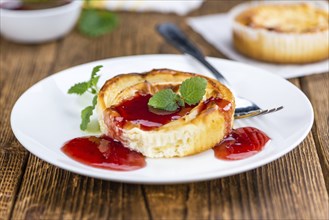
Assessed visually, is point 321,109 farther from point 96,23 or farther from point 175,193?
point 96,23

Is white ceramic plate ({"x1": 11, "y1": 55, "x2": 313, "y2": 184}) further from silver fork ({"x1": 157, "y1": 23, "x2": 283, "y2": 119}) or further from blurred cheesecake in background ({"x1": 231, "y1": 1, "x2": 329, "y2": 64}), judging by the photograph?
blurred cheesecake in background ({"x1": 231, "y1": 1, "x2": 329, "y2": 64})

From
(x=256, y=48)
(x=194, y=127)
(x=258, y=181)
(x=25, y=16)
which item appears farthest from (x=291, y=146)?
(x=25, y=16)

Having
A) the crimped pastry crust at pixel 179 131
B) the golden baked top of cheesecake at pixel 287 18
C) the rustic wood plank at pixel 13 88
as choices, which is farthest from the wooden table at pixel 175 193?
the golden baked top of cheesecake at pixel 287 18

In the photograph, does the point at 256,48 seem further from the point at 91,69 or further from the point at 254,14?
the point at 91,69

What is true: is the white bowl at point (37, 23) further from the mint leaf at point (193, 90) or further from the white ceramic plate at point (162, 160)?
the mint leaf at point (193, 90)

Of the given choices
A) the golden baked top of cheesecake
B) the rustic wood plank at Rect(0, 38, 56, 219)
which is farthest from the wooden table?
the golden baked top of cheesecake
